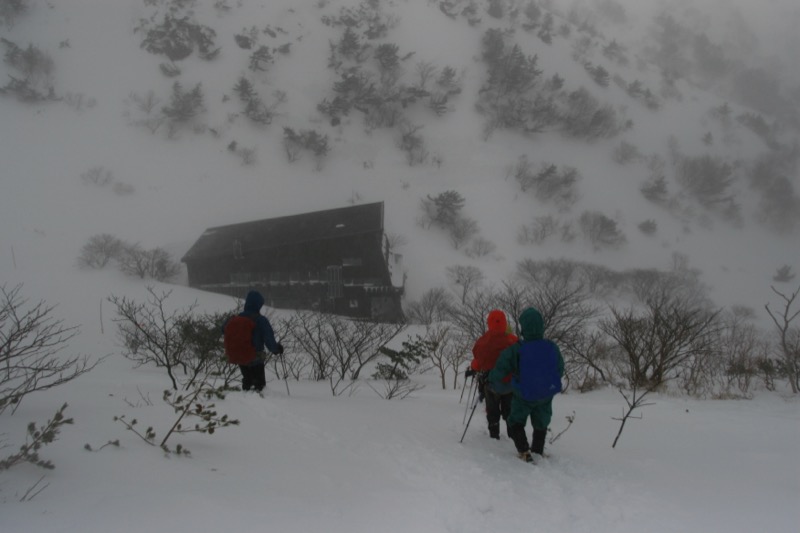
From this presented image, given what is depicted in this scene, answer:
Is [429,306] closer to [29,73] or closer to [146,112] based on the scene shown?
[146,112]

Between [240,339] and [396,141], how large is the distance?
53.5m

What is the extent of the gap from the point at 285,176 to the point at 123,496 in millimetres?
51082

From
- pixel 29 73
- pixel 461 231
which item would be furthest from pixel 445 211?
pixel 29 73

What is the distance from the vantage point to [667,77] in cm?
7400

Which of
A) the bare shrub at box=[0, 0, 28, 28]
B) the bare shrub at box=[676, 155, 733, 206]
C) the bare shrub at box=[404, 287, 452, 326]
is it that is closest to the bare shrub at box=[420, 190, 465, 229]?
the bare shrub at box=[404, 287, 452, 326]

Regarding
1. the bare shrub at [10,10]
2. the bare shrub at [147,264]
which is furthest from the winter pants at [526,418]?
the bare shrub at [10,10]

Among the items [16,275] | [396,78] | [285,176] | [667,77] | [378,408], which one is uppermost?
[667,77]

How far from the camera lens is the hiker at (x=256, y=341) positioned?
586 centimetres

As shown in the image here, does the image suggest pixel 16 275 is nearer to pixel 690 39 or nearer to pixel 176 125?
pixel 176 125

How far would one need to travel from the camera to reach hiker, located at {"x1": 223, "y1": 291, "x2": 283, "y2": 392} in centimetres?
586

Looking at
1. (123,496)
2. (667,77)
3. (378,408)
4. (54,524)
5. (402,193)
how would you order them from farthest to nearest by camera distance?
(667,77) → (402,193) → (378,408) → (123,496) → (54,524)

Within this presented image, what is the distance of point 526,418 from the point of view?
13.4 feet

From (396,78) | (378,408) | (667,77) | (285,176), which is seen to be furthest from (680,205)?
(378,408)

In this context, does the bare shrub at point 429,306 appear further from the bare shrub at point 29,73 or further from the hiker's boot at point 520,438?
the bare shrub at point 29,73
